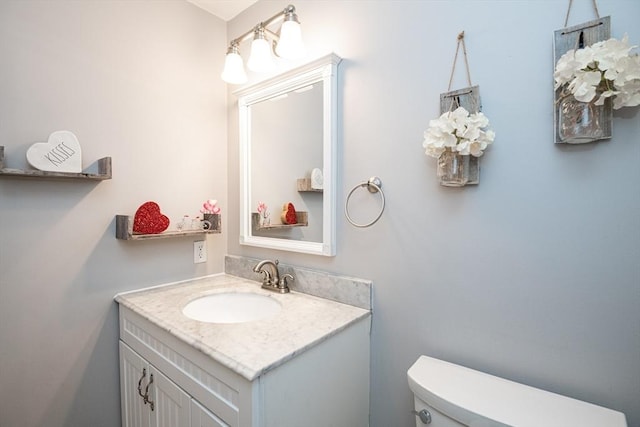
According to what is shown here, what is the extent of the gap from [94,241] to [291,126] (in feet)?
3.42

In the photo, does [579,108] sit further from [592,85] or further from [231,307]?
[231,307]

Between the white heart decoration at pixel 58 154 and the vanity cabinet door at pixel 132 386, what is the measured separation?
31.8 inches

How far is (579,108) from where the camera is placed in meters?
0.77

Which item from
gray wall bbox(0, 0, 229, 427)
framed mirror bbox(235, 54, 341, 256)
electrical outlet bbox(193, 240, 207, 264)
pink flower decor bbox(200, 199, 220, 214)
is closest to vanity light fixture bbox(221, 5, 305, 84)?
framed mirror bbox(235, 54, 341, 256)

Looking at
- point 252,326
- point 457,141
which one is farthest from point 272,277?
point 457,141

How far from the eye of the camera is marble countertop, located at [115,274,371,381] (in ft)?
2.75

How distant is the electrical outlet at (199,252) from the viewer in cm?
168

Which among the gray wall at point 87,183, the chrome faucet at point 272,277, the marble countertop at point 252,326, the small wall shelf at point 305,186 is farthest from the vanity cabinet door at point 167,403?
the small wall shelf at point 305,186

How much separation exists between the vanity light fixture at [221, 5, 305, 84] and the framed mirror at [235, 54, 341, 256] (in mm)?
93

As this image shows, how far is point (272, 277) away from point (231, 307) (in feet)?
0.82

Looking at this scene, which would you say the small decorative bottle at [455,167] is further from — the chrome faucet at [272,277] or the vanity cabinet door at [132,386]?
the vanity cabinet door at [132,386]

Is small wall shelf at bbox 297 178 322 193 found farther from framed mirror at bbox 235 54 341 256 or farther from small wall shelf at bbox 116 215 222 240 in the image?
small wall shelf at bbox 116 215 222 240

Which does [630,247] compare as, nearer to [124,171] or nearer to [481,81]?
[481,81]

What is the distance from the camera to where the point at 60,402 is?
124 cm
